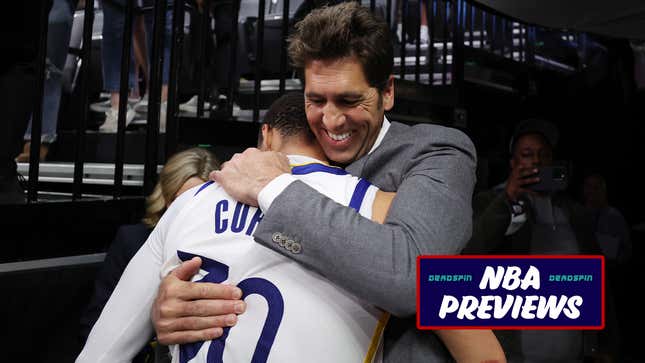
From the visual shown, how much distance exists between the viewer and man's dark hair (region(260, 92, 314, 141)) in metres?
1.29

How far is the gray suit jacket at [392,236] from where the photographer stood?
3.22 ft

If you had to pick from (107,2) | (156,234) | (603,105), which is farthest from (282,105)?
(603,105)

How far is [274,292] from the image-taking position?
1045 millimetres

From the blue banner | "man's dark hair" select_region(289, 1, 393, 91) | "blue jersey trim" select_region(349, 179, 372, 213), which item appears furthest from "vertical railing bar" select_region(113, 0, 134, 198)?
the blue banner

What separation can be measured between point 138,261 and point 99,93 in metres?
4.16

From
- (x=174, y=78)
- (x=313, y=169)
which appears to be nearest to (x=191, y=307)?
(x=313, y=169)

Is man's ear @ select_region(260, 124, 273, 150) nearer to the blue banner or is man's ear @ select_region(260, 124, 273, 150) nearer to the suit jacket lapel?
the suit jacket lapel

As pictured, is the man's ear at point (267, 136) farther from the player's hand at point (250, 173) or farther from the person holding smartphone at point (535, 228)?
the person holding smartphone at point (535, 228)

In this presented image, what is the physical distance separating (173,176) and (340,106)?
3.83 feet

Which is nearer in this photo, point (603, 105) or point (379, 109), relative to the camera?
point (379, 109)

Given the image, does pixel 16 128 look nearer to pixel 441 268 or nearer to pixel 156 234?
pixel 156 234

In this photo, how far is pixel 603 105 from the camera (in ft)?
14.6

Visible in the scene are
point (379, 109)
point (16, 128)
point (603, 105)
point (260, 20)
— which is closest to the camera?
point (379, 109)

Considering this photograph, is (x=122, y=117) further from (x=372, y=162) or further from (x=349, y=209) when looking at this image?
(x=349, y=209)
